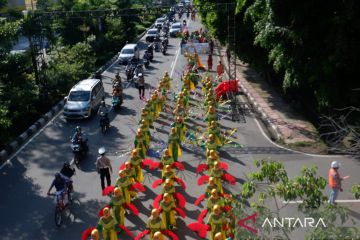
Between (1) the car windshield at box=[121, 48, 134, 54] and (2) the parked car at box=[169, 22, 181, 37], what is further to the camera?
(2) the parked car at box=[169, 22, 181, 37]

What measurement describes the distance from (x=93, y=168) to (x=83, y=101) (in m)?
6.11

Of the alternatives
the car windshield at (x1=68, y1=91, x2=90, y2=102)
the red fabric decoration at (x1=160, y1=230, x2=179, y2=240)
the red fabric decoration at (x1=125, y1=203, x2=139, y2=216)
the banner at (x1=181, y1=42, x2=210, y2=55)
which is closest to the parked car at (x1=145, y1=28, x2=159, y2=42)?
the banner at (x1=181, y1=42, x2=210, y2=55)

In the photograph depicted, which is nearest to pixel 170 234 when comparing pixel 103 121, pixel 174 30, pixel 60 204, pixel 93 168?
pixel 60 204

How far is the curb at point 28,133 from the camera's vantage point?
1632 centimetres

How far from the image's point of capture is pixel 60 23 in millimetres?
33562

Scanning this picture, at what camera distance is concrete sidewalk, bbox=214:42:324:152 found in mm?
17269

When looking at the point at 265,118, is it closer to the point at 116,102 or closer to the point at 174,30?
the point at 116,102

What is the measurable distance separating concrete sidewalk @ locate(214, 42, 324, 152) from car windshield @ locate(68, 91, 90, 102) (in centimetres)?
779

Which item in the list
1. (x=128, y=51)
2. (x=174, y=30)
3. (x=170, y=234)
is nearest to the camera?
(x=170, y=234)

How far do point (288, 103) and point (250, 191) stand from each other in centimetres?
1696

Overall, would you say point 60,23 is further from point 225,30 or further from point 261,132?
point 261,132

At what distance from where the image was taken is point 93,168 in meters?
14.9

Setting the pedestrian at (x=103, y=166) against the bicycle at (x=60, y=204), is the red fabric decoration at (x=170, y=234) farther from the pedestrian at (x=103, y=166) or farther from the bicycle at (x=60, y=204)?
the pedestrian at (x=103, y=166)

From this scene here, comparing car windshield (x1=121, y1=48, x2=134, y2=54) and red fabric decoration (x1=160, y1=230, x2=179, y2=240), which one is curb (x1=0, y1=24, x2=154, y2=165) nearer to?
red fabric decoration (x1=160, y1=230, x2=179, y2=240)
